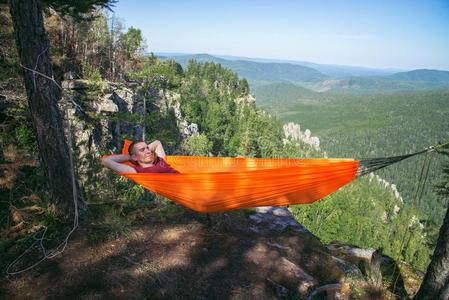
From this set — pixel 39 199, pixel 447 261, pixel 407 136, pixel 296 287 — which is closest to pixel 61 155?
pixel 39 199

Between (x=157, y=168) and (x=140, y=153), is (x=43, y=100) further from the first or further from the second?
(x=157, y=168)

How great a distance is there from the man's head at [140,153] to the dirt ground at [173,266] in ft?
2.93

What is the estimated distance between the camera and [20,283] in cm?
300

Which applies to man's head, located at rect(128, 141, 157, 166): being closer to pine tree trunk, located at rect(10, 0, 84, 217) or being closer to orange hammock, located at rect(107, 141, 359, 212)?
orange hammock, located at rect(107, 141, 359, 212)

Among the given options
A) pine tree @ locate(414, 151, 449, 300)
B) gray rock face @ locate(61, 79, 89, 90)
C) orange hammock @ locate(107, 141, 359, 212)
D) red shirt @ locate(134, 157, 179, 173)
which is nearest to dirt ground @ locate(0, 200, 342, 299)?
orange hammock @ locate(107, 141, 359, 212)

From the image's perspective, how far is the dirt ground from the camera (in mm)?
3039

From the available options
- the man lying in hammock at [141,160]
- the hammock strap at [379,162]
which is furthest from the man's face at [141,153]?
the hammock strap at [379,162]

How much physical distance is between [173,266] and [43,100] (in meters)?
2.35

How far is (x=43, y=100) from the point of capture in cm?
349

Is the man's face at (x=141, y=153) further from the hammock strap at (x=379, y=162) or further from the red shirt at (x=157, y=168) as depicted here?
the hammock strap at (x=379, y=162)

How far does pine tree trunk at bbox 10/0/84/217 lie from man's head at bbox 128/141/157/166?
0.84 metres

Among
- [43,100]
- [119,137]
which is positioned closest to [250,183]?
[43,100]

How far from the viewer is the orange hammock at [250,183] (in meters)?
3.74

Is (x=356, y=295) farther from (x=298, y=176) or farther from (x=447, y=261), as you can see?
(x=298, y=176)
